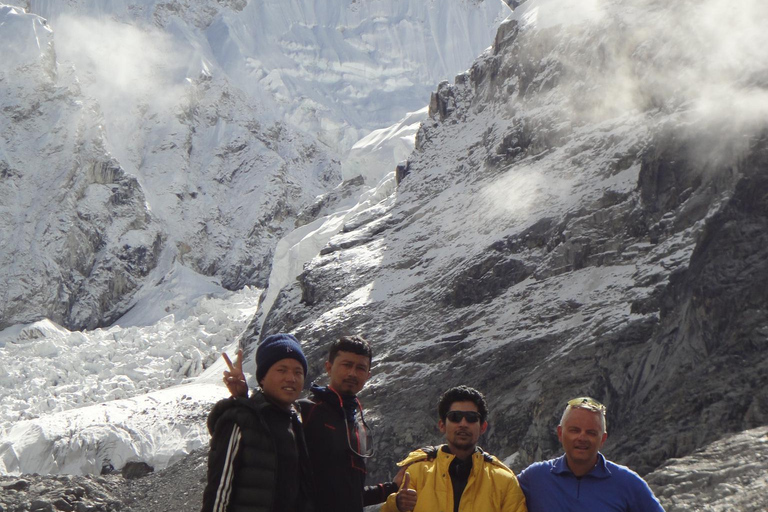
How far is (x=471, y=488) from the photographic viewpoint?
7809mm

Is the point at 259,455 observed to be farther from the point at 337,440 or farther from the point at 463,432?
the point at 463,432

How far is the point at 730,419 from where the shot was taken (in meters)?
33.8

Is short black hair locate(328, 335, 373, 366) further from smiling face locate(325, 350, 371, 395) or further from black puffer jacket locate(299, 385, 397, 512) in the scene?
black puffer jacket locate(299, 385, 397, 512)

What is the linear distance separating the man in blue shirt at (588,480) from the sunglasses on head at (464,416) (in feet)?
2.45

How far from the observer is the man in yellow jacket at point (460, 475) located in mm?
7762

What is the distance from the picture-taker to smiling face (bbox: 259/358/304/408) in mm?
7406

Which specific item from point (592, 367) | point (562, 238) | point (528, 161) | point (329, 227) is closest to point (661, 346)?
point (592, 367)

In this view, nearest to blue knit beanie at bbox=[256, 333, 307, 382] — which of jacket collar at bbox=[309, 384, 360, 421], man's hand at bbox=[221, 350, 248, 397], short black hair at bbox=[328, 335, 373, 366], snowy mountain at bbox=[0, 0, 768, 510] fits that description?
man's hand at bbox=[221, 350, 248, 397]

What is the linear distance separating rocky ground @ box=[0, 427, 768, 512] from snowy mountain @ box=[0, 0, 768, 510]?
1.10 feet

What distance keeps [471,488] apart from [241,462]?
205 centimetres

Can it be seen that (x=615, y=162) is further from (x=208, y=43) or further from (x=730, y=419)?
(x=208, y=43)

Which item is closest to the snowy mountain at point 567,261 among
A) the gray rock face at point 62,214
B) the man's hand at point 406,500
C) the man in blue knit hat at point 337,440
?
the man's hand at point 406,500

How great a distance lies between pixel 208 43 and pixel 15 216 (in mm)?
61921

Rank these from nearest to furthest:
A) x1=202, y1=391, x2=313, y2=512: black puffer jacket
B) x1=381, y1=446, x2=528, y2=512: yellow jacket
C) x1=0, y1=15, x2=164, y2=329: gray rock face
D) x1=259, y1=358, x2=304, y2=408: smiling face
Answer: x1=202, y1=391, x2=313, y2=512: black puffer jacket
x1=259, y1=358, x2=304, y2=408: smiling face
x1=381, y1=446, x2=528, y2=512: yellow jacket
x1=0, y1=15, x2=164, y2=329: gray rock face
